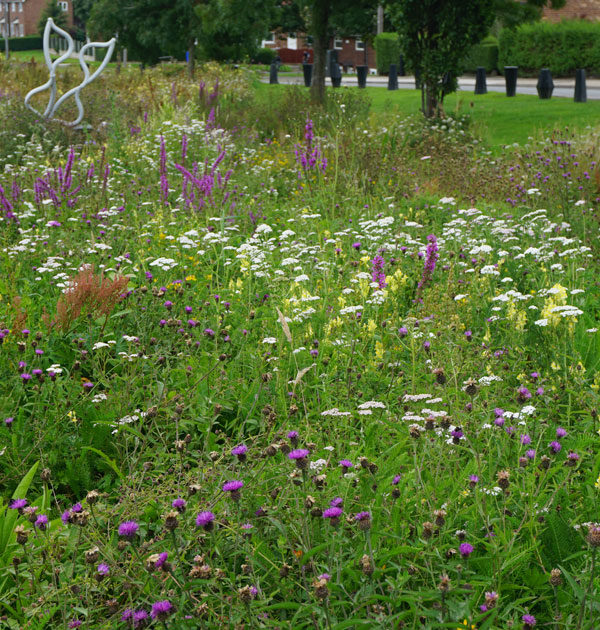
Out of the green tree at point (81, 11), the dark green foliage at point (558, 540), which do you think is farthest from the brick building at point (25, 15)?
the dark green foliage at point (558, 540)

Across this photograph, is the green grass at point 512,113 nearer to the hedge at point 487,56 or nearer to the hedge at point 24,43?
the hedge at point 487,56

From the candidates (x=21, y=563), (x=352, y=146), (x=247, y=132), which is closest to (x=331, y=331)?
(x=21, y=563)

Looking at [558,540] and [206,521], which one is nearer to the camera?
[206,521]

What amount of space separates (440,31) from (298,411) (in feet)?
41.1

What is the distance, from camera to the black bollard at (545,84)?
21.1 m

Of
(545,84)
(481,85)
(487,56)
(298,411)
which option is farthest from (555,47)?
(298,411)

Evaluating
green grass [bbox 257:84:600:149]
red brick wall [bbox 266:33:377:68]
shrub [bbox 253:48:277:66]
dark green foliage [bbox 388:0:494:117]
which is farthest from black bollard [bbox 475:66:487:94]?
red brick wall [bbox 266:33:377:68]

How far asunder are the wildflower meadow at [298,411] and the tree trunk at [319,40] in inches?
404

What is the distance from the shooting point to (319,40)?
18531mm

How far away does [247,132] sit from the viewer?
39.8 ft

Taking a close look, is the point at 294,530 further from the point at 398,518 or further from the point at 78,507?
the point at 78,507

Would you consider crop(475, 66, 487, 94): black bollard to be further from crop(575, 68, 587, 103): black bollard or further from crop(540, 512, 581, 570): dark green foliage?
crop(540, 512, 581, 570): dark green foliage

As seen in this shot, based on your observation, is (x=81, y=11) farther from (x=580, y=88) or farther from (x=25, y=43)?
(x=580, y=88)

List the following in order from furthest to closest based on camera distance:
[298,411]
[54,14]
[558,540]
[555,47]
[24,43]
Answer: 1. [24,43]
2. [54,14]
3. [555,47]
4. [298,411]
5. [558,540]
